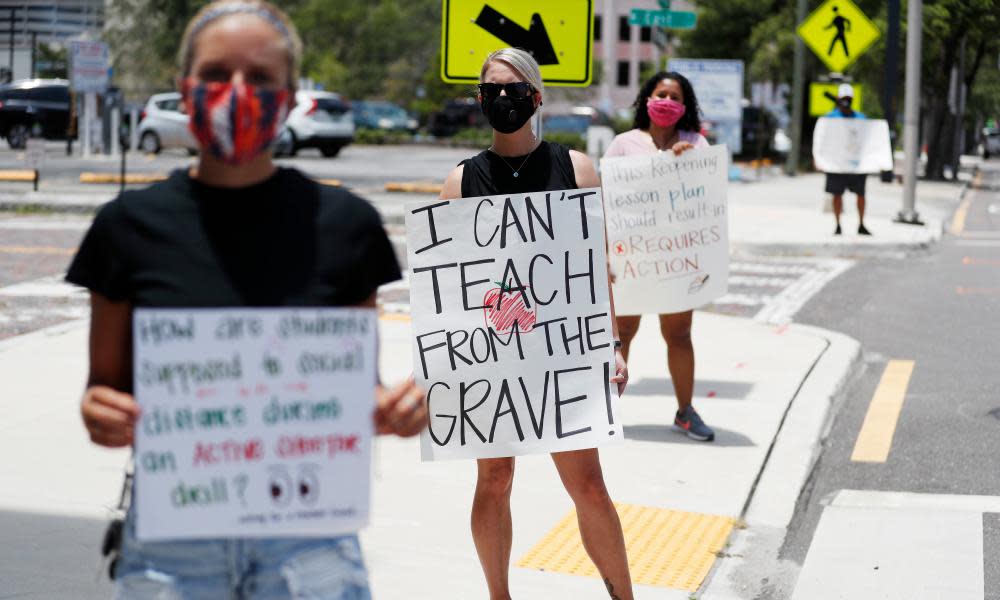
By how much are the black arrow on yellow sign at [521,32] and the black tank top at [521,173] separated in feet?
9.95

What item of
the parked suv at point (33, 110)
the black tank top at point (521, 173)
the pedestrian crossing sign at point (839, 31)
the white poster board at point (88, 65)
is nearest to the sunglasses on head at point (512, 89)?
the black tank top at point (521, 173)

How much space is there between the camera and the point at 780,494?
654 cm

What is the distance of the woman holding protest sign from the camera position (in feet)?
8.48

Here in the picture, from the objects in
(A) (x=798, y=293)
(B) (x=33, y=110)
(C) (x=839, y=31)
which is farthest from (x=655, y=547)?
(B) (x=33, y=110)

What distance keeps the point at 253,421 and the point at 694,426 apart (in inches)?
201

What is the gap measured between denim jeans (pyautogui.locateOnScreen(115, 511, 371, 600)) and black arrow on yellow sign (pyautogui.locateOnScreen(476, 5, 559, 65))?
504cm

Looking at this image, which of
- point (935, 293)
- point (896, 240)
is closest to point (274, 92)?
point (935, 293)

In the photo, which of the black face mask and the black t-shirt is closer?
the black t-shirt

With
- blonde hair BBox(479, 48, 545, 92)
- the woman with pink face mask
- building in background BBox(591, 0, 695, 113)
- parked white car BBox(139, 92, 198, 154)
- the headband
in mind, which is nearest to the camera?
the headband

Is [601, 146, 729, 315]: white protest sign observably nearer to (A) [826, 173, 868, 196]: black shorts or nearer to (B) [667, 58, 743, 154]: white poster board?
→ (A) [826, 173, 868, 196]: black shorts

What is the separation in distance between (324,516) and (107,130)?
115 ft

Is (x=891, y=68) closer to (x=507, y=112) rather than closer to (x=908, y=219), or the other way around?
(x=908, y=219)

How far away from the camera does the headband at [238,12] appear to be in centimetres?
265

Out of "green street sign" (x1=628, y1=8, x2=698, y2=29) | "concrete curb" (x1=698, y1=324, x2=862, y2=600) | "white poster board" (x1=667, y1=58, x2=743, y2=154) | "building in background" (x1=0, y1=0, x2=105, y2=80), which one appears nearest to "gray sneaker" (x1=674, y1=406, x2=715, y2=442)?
"concrete curb" (x1=698, y1=324, x2=862, y2=600)
